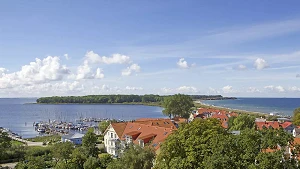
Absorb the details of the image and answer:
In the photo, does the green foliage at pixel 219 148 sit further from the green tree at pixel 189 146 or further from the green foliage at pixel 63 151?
the green foliage at pixel 63 151

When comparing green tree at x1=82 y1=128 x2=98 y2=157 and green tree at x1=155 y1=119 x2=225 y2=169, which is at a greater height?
green tree at x1=155 y1=119 x2=225 y2=169

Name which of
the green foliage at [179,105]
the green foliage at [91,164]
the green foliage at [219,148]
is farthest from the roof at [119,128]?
the green foliage at [179,105]

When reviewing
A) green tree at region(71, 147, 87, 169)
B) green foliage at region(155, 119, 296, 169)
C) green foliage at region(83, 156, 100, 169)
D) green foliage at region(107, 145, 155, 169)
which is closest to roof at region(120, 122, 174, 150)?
green foliage at region(83, 156, 100, 169)

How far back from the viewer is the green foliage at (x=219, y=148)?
1834 cm

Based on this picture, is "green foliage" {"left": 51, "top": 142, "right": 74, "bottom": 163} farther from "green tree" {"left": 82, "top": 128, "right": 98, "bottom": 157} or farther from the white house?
the white house

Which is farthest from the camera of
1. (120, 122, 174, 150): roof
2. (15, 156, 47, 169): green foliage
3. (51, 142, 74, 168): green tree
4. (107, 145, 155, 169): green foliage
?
(120, 122, 174, 150): roof

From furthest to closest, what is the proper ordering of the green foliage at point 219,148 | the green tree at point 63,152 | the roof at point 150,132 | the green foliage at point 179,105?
the green foliage at point 179,105 → the roof at point 150,132 → the green tree at point 63,152 → the green foliage at point 219,148

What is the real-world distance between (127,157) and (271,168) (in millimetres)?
15200

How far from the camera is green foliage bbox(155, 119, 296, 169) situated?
18344mm

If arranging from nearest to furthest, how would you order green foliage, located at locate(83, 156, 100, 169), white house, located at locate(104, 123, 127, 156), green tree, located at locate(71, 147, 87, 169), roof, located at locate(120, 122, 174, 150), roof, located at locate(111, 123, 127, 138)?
green foliage, located at locate(83, 156, 100, 169) < green tree, located at locate(71, 147, 87, 169) < roof, located at locate(120, 122, 174, 150) < white house, located at locate(104, 123, 127, 156) < roof, located at locate(111, 123, 127, 138)

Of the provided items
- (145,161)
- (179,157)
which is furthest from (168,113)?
(179,157)

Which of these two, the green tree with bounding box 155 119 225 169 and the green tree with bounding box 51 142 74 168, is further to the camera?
the green tree with bounding box 51 142 74 168

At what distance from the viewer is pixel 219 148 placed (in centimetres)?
1959

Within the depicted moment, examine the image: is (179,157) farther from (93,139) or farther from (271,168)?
(93,139)
